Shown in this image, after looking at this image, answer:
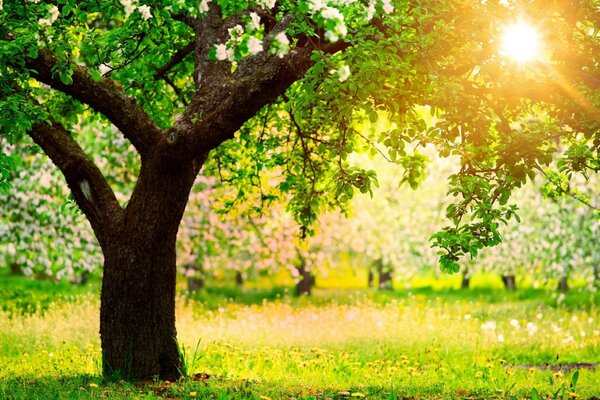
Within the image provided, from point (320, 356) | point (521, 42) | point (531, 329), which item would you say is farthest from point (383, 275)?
point (521, 42)

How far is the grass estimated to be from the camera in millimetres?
8062

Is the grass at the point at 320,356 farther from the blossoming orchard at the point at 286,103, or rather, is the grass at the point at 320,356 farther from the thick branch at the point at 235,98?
the thick branch at the point at 235,98

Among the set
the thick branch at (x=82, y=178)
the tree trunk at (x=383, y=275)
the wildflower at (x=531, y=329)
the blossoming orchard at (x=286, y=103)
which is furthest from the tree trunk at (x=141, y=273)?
the tree trunk at (x=383, y=275)

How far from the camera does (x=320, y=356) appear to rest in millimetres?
11500

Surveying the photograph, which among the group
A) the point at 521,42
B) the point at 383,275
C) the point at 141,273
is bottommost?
the point at 383,275

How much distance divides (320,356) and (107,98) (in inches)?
225

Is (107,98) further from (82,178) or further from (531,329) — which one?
(531,329)

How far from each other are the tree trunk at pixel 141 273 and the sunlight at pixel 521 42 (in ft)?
13.0

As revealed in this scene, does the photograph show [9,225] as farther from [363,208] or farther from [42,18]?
[363,208]

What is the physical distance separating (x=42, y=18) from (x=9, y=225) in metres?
11.3

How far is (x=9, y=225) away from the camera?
17.1 m

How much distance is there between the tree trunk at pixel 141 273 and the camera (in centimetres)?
834

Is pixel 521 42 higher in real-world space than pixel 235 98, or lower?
higher

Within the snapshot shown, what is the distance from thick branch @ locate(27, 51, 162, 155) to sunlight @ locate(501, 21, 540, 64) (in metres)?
4.19
